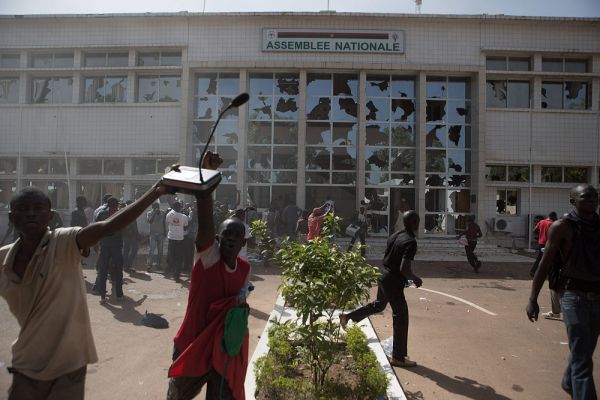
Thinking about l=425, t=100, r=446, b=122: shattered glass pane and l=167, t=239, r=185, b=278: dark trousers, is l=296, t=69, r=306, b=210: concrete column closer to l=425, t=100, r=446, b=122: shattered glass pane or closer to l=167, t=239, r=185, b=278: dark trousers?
l=425, t=100, r=446, b=122: shattered glass pane

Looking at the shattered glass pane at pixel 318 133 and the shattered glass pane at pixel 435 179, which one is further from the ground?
the shattered glass pane at pixel 318 133

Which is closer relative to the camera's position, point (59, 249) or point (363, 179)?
point (59, 249)

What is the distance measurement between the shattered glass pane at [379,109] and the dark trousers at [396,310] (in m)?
13.3

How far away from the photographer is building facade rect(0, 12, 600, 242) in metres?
16.1

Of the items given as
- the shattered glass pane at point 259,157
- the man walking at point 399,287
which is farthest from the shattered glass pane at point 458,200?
the man walking at point 399,287

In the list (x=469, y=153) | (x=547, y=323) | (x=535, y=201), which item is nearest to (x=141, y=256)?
(x=547, y=323)

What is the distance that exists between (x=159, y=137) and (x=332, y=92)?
7902mm

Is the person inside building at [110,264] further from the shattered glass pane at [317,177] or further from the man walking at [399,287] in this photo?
the shattered glass pane at [317,177]

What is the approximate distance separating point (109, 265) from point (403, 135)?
13344 mm

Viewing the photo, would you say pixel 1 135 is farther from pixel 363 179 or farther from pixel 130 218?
pixel 130 218

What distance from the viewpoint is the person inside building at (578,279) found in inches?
119

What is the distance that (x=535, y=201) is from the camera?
53.8 feet

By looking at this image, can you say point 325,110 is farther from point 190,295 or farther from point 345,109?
point 190,295

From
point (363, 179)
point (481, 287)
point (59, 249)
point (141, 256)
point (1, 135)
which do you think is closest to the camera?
point (59, 249)
